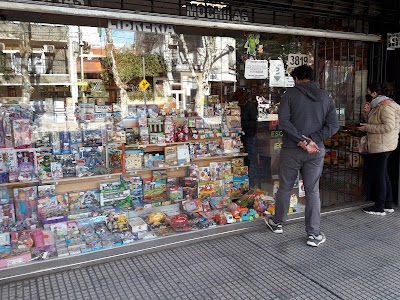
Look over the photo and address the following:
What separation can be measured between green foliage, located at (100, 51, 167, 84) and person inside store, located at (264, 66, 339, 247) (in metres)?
2.11

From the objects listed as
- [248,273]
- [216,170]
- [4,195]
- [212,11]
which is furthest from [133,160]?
[248,273]

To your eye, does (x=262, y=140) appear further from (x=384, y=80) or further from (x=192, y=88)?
(x=384, y=80)

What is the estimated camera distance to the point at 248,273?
3.42 meters

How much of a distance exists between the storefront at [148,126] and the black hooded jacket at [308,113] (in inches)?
Answer: 35.0

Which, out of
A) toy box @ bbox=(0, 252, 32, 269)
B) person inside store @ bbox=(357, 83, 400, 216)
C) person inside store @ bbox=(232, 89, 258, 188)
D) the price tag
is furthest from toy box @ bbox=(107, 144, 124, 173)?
person inside store @ bbox=(357, 83, 400, 216)

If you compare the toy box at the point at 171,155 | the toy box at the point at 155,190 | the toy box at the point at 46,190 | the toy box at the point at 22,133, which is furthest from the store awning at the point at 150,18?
the toy box at the point at 155,190

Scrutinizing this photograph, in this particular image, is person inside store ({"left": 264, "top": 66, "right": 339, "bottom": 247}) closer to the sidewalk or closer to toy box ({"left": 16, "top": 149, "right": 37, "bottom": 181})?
the sidewalk

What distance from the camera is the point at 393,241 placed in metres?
4.11

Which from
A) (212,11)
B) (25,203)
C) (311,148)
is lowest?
(25,203)

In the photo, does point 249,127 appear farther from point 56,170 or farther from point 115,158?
point 56,170

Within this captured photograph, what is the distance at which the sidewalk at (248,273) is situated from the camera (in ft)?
10.1

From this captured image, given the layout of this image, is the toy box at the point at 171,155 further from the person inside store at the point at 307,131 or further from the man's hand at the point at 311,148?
the man's hand at the point at 311,148

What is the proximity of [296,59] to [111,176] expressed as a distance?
2.99 meters

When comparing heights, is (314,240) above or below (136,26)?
below
